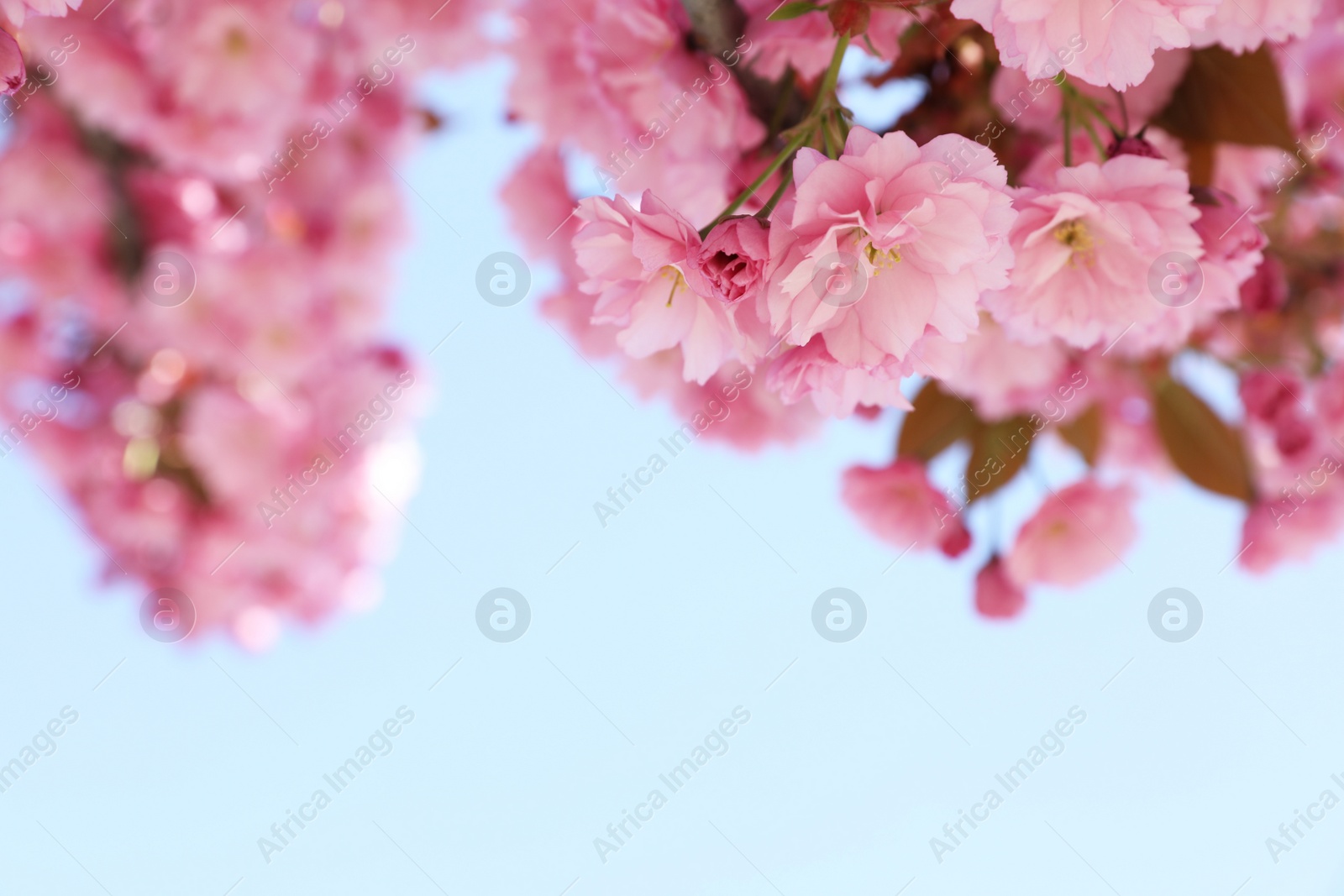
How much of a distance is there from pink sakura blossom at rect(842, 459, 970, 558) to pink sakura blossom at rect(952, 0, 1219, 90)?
20.8 inches

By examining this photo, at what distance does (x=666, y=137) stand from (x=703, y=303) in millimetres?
283

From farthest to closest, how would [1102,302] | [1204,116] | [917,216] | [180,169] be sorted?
[180,169] < [1204,116] < [1102,302] < [917,216]

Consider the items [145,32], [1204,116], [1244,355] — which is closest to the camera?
[1204,116]

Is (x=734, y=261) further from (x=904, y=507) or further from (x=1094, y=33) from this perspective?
(x=904, y=507)

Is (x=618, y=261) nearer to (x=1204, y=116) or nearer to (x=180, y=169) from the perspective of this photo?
(x=1204, y=116)

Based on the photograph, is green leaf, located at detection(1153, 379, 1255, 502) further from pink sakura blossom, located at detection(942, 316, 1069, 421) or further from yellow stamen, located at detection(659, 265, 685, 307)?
yellow stamen, located at detection(659, 265, 685, 307)

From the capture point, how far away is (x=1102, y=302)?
542 mm

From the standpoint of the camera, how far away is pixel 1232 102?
2.26 feet

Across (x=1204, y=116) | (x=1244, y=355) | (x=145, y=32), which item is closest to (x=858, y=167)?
(x=1204, y=116)

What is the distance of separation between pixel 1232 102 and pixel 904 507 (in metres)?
0.46

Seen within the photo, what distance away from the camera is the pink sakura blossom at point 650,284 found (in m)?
0.46

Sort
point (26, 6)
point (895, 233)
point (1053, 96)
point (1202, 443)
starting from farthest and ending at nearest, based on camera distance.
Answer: point (1202, 443)
point (1053, 96)
point (26, 6)
point (895, 233)

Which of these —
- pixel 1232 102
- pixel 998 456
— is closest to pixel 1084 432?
pixel 998 456

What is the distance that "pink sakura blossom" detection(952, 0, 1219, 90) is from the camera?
0.45 metres
